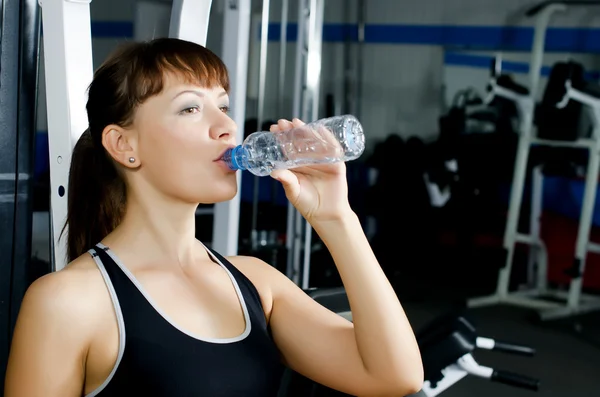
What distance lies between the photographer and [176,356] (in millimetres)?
975

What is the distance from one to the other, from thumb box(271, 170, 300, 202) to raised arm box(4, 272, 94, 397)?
12.7 inches

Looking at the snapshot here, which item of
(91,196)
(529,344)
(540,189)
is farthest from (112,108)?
(540,189)

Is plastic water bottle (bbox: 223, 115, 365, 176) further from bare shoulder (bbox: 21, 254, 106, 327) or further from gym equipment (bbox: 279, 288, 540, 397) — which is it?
gym equipment (bbox: 279, 288, 540, 397)

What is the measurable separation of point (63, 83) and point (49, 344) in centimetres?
48

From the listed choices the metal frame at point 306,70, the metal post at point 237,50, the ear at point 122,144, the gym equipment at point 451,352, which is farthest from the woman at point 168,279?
the metal frame at point 306,70

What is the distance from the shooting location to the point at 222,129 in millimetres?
1018

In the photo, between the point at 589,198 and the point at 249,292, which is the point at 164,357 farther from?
the point at 589,198

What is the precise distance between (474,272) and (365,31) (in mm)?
2635

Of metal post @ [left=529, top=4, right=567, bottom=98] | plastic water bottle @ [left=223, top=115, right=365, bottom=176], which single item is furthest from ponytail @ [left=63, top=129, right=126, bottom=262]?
metal post @ [left=529, top=4, right=567, bottom=98]

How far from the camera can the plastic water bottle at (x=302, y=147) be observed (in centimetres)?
96

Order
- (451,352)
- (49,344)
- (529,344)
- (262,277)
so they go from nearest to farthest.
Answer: (49,344) < (262,277) < (451,352) < (529,344)

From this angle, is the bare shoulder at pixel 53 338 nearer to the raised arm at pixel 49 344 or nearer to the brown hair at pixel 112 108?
the raised arm at pixel 49 344

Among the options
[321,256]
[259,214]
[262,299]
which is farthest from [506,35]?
[262,299]

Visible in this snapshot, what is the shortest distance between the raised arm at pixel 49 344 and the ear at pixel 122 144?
0.71 feet
